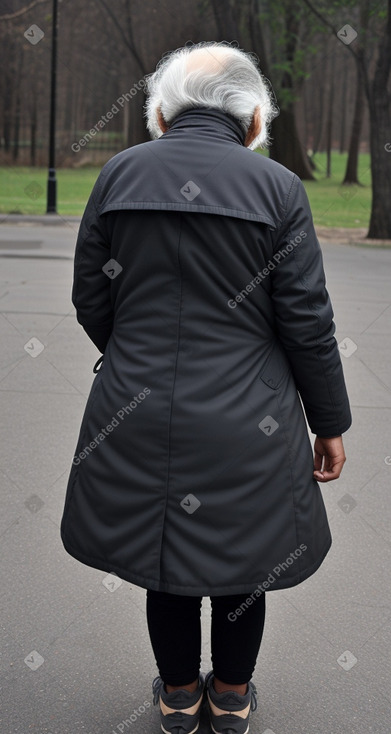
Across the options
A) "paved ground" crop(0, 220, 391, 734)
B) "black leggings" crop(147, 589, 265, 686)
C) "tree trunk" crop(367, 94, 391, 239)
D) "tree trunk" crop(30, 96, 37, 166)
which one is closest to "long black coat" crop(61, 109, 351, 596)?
"black leggings" crop(147, 589, 265, 686)

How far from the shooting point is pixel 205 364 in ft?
7.22

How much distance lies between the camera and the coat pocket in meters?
2.26

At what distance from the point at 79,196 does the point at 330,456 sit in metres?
27.2

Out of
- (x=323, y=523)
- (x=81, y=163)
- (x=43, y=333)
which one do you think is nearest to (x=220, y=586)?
(x=323, y=523)

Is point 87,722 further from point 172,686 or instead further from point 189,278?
point 189,278

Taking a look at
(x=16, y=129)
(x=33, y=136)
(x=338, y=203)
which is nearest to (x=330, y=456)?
(x=338, y=203)

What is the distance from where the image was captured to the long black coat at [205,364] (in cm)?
217

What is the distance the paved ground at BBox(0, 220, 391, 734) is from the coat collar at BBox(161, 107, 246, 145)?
173 centimetres

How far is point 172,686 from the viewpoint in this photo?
2.59m

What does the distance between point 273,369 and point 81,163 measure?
46.4m

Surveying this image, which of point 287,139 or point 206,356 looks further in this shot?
point 287,139

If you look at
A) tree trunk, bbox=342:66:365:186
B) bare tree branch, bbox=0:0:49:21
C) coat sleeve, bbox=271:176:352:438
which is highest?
coat sleeve, bbox=271:176:352:438

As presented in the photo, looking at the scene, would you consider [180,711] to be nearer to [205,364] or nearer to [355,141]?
[205,364]

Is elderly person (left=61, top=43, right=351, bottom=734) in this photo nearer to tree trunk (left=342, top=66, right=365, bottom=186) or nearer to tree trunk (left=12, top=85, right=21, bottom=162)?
tree trunk (left=342, top=66, right=365, bottom=186)
